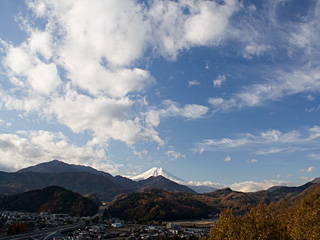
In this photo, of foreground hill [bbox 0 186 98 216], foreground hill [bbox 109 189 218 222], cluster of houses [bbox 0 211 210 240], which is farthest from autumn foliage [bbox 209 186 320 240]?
foreground hill [bbox 0 186 98 216]

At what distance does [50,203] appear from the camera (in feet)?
525

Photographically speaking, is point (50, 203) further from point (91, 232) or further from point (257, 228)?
point (257, 228)

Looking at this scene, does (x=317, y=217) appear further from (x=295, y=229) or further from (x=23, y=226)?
(x=23, y=226)

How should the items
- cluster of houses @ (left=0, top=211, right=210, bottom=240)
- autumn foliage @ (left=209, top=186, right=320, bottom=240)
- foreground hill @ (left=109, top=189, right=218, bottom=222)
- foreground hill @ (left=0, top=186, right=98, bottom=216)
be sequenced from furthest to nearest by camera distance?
foreground hill @ (left=109, top=189, right=218, bottom=222) → foreground hill @ (left=0, top=186, right=98, bottom=216) → cluster of houses @ (left=0, top=211, right=210, bottom=240) → autumn foliage @ (left=209, top=186, right=320, bottom=240)

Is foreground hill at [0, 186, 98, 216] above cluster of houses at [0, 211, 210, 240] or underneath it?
above

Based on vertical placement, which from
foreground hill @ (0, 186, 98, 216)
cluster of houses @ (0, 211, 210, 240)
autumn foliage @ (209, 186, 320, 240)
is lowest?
cluster of houses @ (0, 211, 210, 240)

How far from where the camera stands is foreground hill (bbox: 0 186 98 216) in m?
152

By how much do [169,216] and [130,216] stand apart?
24654 millimetres

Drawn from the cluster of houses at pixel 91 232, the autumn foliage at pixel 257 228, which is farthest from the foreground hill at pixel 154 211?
the autumn foliage at pixel 257 228

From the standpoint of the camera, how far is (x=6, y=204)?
508 ft

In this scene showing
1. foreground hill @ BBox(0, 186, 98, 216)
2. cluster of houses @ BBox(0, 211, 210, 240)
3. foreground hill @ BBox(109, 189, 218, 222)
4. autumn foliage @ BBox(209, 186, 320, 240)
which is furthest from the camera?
foreground hill @ BBox(109, 189, 218, 222)

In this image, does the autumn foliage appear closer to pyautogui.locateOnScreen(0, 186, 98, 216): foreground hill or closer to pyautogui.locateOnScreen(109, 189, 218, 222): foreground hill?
pyautogui.locateOnScreen(109, 189, 218, 222): foreground hill

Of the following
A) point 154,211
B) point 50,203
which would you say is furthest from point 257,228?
point 50,203

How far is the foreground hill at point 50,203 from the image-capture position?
15225cm
